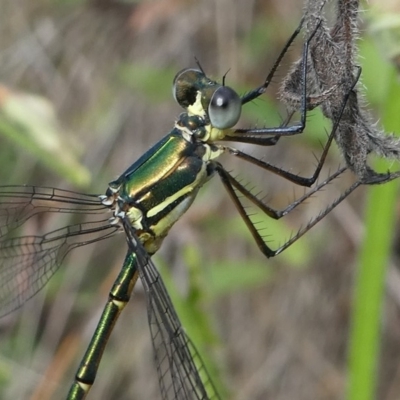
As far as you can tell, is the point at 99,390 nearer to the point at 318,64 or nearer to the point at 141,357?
the point at 141,357

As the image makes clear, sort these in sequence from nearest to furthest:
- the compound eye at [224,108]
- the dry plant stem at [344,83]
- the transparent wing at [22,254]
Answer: the dry plant stem at [344,83] < the compound eye at [224,108] < the transparent wing at [22,254]

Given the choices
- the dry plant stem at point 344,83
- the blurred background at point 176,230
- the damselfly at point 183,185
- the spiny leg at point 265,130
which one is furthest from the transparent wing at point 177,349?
the blurred background at point 176,230

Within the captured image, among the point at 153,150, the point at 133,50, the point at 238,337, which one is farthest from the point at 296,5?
the point at 153,150

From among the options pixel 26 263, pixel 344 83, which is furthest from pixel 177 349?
pixel 344 83

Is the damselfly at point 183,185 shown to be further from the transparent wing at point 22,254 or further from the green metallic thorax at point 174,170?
the transparent wing at point 22,254

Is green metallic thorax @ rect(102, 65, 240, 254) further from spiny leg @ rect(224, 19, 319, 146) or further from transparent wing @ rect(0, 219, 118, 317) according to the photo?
transparent wing @ rect(0, 219, 118, 317)

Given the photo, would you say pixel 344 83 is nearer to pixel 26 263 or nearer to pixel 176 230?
pixel 26 263

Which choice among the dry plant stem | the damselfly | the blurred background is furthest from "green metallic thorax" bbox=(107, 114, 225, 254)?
the blurred background
